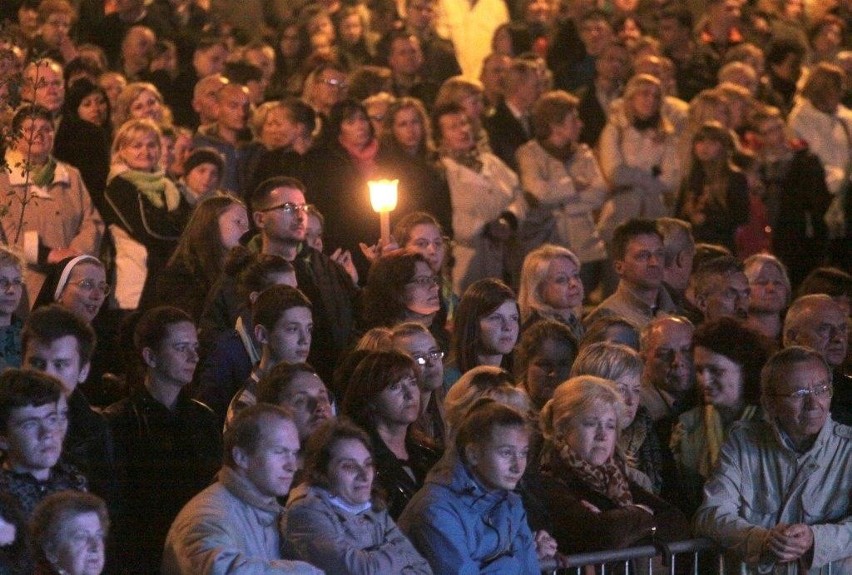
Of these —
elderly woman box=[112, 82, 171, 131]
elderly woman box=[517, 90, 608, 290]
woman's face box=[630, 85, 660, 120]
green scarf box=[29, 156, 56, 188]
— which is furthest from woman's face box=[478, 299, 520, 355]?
woman's face box=[630, 85, 660, 120]

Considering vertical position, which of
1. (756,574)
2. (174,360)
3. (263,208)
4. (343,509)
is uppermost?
(263,208)

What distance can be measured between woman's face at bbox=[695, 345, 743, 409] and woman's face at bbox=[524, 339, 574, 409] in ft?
2.14

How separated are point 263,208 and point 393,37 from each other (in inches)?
242

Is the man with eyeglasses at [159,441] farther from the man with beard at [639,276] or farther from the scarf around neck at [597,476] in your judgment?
the man with beard at [639,276]

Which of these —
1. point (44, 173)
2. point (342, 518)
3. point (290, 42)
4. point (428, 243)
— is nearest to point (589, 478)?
point (342, 518)

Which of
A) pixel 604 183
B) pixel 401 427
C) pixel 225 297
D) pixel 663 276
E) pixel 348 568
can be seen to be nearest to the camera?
pixel 348 568

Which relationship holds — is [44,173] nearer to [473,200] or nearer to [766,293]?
[473,200]

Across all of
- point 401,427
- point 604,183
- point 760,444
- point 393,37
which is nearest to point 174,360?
point 401,427

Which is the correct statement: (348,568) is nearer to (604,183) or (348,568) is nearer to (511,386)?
(511,386)

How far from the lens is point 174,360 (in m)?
8.30

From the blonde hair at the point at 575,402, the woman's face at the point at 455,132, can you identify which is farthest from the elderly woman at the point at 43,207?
the blonde hair at the point at 575,402

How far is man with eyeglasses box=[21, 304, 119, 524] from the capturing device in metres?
7.72

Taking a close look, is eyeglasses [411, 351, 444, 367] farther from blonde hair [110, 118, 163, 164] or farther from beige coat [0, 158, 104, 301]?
blonde hair [110, 118, 163, 164]

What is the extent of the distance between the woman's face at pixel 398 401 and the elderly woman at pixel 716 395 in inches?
67.0
